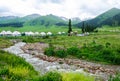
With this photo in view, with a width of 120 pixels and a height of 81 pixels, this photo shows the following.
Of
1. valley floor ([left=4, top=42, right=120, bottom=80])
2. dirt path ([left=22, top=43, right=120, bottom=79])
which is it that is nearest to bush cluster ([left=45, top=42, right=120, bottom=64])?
dirt path ([left=22, top=43, right=120, bottom=79])

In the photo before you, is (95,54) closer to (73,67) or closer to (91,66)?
(91,66)

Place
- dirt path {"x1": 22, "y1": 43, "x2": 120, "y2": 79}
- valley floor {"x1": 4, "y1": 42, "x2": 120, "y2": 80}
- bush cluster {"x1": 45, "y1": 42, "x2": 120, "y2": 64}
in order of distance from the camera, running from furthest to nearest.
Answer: bush cluster {"x1": 45, "y1": 42, "x2": 120, "y2": 64} < dirt path {"x1": 22, "y1": 43, "x2": 120, "y2": 79} < valley floor {"x1": 4, "y1": 42, "x2": 120, "y2": 80}

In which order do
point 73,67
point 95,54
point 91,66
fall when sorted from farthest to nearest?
point 95,54 → point 91,66 → point 73,67

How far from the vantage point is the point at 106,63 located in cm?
4056

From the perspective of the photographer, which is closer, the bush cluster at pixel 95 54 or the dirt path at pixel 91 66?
the dirt path at pixel 91 66

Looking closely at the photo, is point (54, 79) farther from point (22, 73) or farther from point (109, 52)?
point (109, 52)

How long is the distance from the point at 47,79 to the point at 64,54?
32.8 metres

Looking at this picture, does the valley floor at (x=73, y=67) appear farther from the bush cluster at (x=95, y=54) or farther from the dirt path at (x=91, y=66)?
the bush cluster at (x=95, y=54)

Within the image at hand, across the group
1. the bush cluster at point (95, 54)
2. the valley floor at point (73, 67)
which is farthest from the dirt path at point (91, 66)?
the bush cluster at point (95, 54)

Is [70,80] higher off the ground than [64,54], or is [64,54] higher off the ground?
[70,80]

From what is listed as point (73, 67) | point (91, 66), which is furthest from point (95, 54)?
point (73, 67)

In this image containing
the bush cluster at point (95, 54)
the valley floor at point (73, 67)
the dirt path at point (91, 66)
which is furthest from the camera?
the bush cluster at point (95, 54)

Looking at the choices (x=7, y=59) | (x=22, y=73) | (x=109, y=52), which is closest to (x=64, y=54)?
(x=109, y=52)

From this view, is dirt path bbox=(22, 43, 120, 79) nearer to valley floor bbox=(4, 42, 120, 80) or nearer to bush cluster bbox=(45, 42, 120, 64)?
valley floor bbox=(4, 42, 120, 80)
